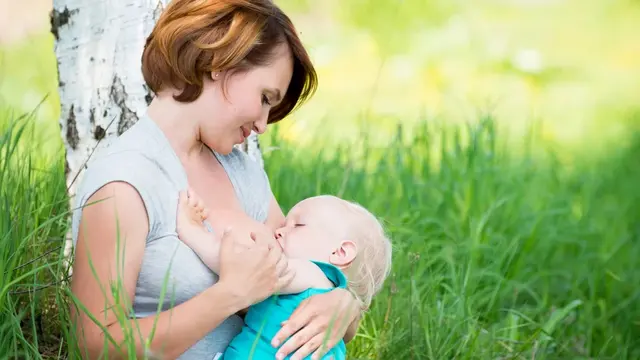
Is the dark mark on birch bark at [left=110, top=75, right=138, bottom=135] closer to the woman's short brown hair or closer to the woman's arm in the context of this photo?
the woman's short brown hair

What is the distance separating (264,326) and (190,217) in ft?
1.15

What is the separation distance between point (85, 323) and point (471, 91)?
5868 mm

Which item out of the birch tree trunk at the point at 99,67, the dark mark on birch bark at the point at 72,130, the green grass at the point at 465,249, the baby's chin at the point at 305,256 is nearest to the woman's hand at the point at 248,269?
the baby's chin at the point at 305,256

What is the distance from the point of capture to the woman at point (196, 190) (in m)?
2.20

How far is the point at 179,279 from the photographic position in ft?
7.61

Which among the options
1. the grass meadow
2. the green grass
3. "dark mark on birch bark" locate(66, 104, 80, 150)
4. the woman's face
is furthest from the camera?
"dark mark on birch bark" locate(66, 104, 80, 150)

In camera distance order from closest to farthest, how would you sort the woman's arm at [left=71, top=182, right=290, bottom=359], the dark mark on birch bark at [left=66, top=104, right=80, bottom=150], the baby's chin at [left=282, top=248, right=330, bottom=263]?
the woman's arm at [left=71, top=182, right=290, bottom=359] → the baby's chin at [left=282, top=248, right=330, bottom=263] → the dark mark on birch bark at [left=66, top=104, right=80, bottom=150]

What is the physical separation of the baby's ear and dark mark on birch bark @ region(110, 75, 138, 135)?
904mm

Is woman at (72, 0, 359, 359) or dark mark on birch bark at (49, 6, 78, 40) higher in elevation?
dark mark on birch bark at (49, 6, 78, 40)

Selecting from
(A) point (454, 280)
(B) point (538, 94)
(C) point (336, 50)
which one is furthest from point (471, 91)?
(A) point (454, 280)

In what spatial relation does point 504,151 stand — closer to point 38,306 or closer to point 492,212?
point 492,212

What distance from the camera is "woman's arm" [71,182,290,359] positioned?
219cm

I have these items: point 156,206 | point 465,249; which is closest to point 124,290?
point 156,206

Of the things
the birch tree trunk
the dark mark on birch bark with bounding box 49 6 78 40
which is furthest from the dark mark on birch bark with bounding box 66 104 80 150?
the dark mark on birch bark with bounding box 49 6 78 40
